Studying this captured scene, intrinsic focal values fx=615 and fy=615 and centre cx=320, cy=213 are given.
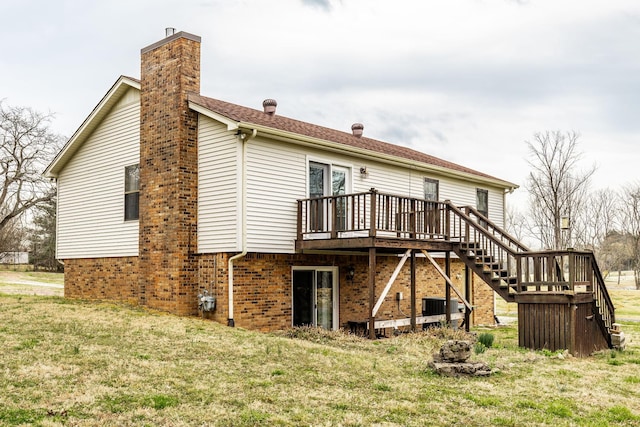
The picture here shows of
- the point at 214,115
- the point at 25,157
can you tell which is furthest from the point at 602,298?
the point at 25,157

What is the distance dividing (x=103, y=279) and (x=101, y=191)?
2.39 m

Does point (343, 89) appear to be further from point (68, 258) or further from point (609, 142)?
point (609, 142)

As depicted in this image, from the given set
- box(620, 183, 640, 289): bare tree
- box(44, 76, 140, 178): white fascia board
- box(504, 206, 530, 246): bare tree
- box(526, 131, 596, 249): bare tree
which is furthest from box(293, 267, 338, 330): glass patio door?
box(620, 183, 640, 289): bare tree

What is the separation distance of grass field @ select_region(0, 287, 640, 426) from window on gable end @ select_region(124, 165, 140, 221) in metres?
4.01

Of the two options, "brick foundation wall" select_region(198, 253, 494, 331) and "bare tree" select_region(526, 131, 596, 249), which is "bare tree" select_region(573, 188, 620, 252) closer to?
"bare tree" select_region(526, 131, 596, 249)

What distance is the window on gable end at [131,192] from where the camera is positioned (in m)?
15.5

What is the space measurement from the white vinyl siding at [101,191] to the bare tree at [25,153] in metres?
18.3

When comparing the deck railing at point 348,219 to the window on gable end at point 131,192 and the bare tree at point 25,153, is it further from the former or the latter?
the bare tree at point 25,153

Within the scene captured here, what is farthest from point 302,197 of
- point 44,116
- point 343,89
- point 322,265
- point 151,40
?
point 44,116

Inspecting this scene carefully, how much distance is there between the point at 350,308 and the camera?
15.9 m

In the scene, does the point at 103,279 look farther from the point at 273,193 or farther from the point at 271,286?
the point at 273,193

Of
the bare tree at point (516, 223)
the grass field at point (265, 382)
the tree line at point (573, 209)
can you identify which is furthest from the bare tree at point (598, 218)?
the grass field at point (265, 382)

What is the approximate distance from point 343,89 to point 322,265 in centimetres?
1188

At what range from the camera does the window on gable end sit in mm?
15500
